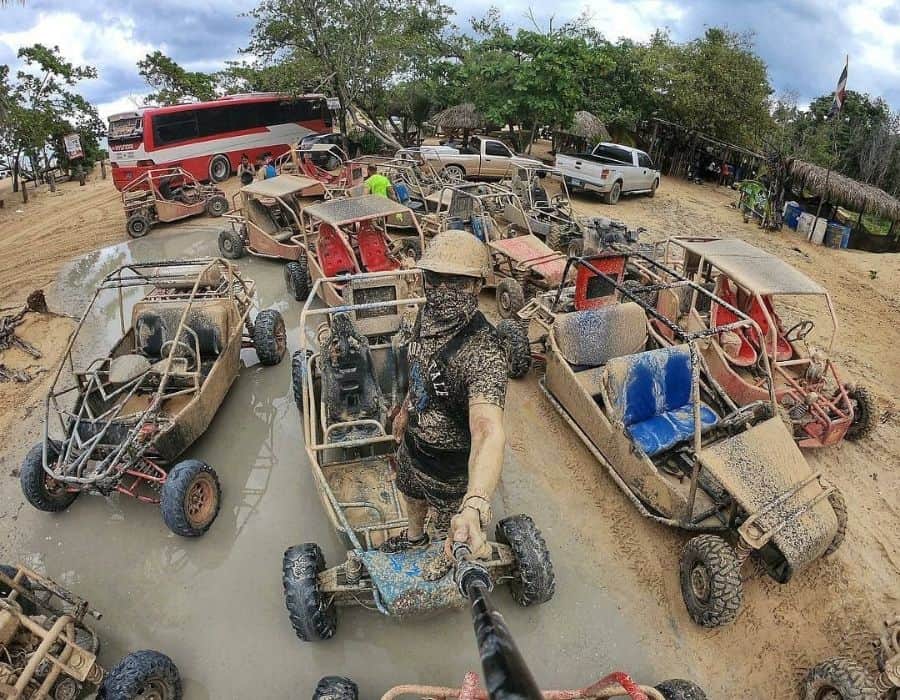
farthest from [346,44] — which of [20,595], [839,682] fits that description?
[839,682]

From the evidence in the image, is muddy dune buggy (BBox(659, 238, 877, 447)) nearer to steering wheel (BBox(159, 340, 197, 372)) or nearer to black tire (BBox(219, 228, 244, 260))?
steering wheel (BBox(159, 340, 197, 372))

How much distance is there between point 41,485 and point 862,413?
25.9 feet

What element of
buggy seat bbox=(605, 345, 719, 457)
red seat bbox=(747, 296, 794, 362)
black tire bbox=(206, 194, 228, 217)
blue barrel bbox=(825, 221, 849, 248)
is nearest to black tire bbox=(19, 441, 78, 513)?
buggy seat bbox=(605, 345, 719, 457)

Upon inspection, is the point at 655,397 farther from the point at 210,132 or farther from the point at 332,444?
the point at 210,132

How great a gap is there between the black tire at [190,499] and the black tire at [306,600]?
128cm

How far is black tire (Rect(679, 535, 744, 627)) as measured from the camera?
358cm

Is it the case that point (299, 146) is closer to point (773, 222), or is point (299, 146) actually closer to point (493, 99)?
point (493, 99)

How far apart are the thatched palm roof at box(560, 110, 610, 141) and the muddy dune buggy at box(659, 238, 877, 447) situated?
10.8m

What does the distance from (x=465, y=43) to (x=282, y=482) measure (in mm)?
19242

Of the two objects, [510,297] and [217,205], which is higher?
[217,205]

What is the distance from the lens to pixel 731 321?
6398 mm

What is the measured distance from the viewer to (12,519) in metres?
4.87

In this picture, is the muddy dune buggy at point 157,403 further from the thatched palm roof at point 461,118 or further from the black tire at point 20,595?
the thatched palm roof at point 461,118

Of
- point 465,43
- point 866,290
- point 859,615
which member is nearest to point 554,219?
point 866,290
